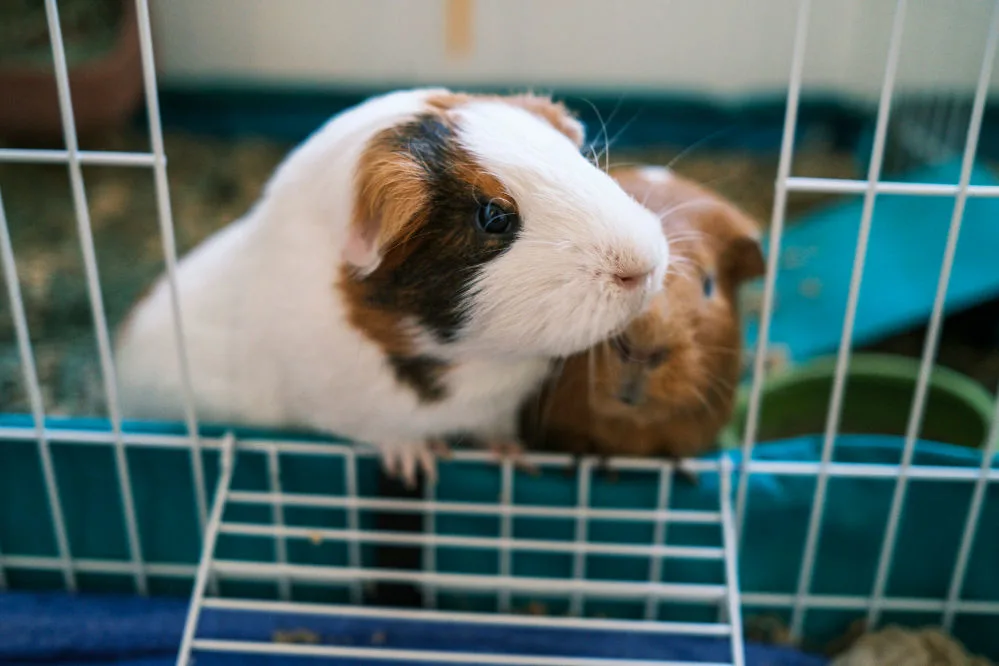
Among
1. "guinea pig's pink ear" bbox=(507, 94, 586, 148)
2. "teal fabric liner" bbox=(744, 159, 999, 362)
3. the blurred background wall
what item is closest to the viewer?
"guinea pig's pink ear" bbox=(507, 94, 586, 148)

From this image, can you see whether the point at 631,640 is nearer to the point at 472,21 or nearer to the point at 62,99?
the point at 62,99

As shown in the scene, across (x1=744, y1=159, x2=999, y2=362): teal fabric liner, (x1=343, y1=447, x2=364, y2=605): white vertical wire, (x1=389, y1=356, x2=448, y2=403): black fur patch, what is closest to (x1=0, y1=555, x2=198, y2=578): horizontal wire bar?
(x1=343, y1=447, x2=364, y2=605): white vertical wire

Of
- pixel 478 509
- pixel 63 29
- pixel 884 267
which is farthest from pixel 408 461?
pixel 63 29

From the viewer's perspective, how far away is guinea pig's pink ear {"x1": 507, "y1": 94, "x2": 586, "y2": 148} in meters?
1.03

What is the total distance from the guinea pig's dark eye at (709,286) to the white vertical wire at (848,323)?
15cm

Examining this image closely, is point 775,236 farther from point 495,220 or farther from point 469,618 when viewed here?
point 469,618

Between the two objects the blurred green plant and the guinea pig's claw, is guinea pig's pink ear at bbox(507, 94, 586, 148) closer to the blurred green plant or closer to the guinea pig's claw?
the guinea pig's claw

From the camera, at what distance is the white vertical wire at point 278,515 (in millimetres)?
1188

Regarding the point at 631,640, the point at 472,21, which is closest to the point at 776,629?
the point at 631,640

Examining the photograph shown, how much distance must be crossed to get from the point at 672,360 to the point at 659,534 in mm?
267

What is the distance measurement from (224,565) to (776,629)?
698 mm

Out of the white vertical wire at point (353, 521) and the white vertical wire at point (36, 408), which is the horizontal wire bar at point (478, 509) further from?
the white vertical wire at point (36, 408)

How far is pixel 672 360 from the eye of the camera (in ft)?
3.50

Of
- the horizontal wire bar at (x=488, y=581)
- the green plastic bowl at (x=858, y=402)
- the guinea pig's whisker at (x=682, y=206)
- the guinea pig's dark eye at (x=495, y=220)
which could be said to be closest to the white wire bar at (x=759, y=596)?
the horizontal wire bar at (x=488, y=581)
